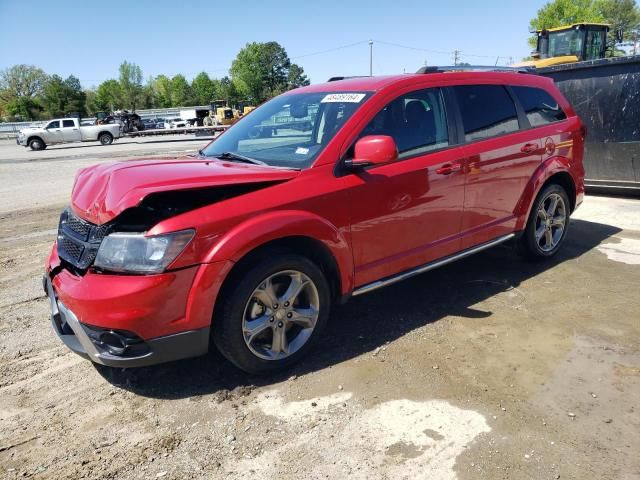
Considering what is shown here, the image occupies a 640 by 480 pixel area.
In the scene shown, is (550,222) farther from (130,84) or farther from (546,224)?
(130,84)

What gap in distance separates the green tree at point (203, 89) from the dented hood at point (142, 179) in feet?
379

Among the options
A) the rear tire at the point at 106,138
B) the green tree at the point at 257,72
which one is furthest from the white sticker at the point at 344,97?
the green tree at the point at 257,72

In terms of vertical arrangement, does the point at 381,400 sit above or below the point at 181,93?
below

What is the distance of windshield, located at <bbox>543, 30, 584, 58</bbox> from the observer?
53.2 ft

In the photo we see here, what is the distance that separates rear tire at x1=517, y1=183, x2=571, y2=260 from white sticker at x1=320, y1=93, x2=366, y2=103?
2297 millimetres

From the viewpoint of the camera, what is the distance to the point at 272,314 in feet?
10.2

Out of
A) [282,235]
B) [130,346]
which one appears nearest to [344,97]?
[282,235]

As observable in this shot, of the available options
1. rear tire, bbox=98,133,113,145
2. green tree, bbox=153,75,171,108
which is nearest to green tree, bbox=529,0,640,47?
rear tire, bbox=98,133,113,145

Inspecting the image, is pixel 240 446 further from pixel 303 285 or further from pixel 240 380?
pixel 303 285

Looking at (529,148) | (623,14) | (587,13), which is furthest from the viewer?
(623,14)

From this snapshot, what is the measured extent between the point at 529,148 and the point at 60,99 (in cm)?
9396

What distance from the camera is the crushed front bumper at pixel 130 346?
272 cm

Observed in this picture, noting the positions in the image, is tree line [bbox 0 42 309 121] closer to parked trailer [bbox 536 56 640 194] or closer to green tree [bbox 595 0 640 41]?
green tree [bbox 595 0 640 41]

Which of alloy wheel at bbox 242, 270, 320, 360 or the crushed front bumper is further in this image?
alloy wheel at bbox 242, 270, 320, 360
